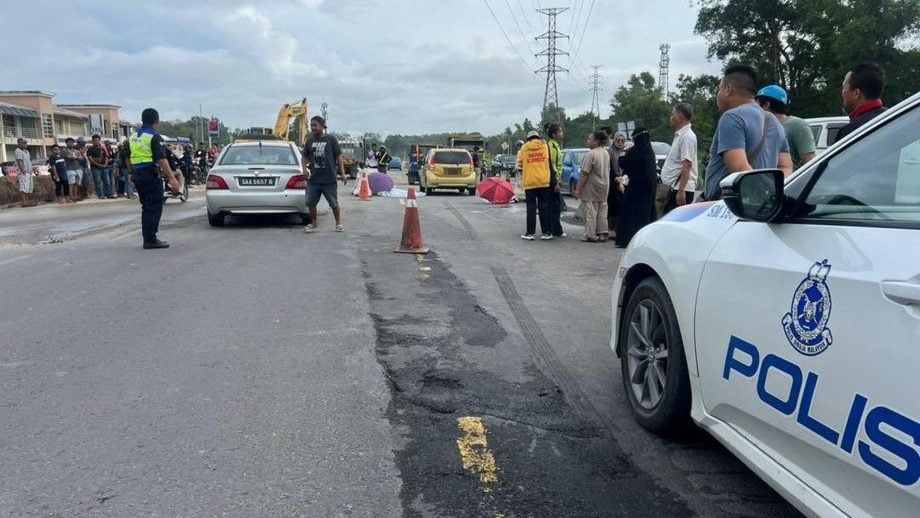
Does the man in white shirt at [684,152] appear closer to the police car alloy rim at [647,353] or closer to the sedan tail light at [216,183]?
the police car alloy rim at [647,353]

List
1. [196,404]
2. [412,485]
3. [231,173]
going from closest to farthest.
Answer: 1. [412,485]
2. [196,404]
3. [231,173]

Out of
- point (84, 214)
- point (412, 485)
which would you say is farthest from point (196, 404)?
point (84, 214)

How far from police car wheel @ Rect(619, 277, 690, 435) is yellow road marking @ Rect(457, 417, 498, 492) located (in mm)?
841

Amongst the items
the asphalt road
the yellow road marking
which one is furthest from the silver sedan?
the yellow road marking

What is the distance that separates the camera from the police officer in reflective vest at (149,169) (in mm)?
10062

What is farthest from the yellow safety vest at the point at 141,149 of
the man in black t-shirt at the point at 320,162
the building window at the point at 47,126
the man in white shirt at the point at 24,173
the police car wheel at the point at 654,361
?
the building window at the point at 47,126

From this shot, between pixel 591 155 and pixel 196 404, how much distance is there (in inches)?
317

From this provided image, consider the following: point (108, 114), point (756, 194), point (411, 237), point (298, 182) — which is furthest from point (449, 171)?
point (108, 114)

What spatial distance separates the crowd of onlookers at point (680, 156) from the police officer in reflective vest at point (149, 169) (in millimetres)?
5346

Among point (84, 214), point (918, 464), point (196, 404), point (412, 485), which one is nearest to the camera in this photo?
point (918, 464)

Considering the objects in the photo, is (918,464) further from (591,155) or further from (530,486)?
(591,155)

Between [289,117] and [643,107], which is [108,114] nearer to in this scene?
[643,107]

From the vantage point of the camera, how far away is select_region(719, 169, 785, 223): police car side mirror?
9.06 feet

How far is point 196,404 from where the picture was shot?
414 cm
